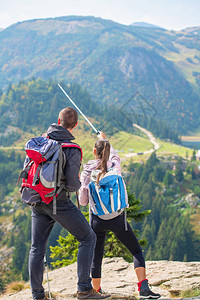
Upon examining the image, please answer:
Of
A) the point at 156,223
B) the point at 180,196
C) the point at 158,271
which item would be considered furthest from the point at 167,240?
the point at 158,271

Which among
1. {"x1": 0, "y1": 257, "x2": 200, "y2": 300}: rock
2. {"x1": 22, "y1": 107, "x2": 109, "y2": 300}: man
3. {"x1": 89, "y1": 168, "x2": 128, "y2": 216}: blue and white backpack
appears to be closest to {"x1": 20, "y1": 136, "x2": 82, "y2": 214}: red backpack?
{"x1": 22, "y1": 107, "x2": 109, "y2": 300}: man

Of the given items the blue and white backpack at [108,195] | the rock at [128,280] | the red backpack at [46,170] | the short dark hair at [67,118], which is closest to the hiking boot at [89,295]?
the rock at [128,280]

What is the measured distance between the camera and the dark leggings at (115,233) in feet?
17.8

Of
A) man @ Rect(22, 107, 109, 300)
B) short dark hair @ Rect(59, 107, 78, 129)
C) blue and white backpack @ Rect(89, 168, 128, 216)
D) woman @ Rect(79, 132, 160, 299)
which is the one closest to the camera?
man @ Rect(22, 107, 109, 300)

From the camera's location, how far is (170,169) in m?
190

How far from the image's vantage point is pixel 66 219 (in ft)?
15.9

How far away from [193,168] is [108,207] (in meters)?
187

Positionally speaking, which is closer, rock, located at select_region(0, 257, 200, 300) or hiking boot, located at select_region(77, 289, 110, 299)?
hiking boot, located at select_region(77, 289, 110, 299)

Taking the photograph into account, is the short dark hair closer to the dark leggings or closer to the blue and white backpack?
the blue and white backpack

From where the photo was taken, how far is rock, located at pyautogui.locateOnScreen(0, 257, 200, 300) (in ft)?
21.4

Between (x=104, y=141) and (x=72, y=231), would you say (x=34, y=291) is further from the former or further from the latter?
(x=104, y=141)

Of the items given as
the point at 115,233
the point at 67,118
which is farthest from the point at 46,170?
the point at 115,233

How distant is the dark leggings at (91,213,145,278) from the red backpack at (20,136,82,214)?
3.44 feet

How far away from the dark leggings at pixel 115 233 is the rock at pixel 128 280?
593 millimetres
